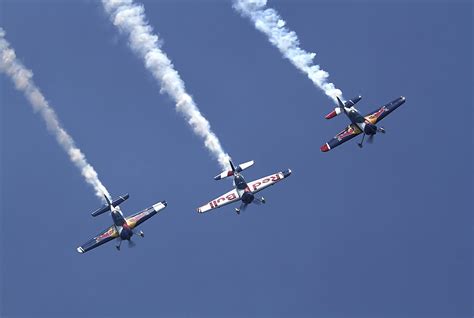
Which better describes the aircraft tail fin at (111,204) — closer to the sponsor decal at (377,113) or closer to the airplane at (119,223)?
the airplane at (119,223)

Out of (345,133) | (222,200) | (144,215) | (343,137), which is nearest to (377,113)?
(345,133)

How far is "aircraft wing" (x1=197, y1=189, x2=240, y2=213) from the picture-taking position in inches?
5295

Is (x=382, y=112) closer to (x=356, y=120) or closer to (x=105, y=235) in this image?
(x=356, y=120)

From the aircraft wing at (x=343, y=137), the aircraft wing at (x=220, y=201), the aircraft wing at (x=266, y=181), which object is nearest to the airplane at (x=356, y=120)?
the aircraft wing at (x=343, y=137)

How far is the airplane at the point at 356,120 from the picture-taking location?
5256 inches

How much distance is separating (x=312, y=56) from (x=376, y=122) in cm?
1290

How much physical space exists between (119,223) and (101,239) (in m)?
4.85

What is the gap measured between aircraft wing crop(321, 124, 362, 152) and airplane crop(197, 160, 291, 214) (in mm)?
6508

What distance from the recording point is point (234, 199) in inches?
5285

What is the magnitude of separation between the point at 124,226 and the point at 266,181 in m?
20.9

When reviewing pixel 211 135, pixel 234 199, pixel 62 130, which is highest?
pixel 62 130

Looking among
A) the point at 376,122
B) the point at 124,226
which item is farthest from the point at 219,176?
the point at 376,122

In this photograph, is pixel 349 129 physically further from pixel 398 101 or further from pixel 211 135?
pixel 211 135

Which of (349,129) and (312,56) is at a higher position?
(312,56)
